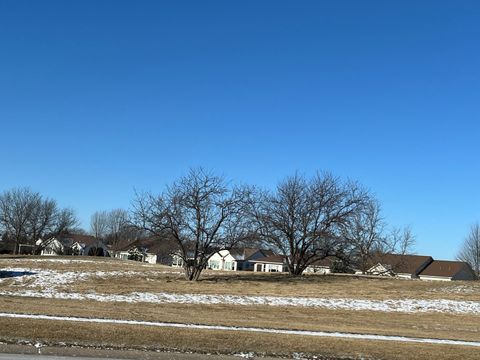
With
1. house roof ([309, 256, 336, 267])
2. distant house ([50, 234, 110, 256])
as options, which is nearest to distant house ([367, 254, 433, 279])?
house roof ([309, 256, 336, 267])

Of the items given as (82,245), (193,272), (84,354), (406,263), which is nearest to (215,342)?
(84,354)

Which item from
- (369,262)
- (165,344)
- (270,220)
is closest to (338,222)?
(270,220)

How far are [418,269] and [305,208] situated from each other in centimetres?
4548

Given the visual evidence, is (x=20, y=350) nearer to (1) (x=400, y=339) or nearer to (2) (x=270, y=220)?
(1) (x=400, y=339)

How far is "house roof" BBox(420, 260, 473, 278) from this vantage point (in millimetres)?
75312

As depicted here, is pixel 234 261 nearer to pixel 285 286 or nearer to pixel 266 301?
pixel 285 286

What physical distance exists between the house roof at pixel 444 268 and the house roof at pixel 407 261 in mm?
1068

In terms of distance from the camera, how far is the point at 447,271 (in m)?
75.7

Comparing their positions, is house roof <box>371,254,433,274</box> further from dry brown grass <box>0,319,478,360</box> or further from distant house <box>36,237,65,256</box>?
distant house <box>36,237,65,256</box>

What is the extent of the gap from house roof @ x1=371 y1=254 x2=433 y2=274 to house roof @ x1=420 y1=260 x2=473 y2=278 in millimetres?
1068

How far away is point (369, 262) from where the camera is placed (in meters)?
60.1

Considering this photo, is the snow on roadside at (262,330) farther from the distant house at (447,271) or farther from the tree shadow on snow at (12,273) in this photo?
the distant house at (447,271)

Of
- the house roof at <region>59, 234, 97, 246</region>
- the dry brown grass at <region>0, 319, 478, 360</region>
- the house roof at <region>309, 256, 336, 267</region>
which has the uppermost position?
the house roof at <region>59, 234, 97, 246</region>

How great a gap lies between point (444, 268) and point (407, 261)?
553 cm
